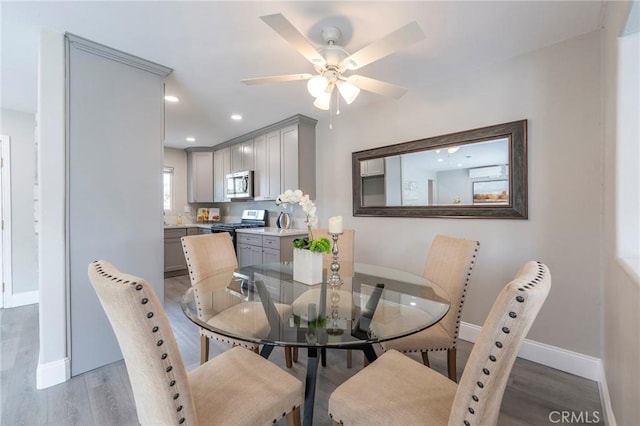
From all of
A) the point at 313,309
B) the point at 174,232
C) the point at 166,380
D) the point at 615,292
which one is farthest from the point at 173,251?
the point at 615,292

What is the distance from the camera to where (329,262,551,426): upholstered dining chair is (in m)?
0.71

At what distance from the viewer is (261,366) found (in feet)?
4.15

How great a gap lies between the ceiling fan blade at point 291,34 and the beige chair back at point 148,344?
1238 mm

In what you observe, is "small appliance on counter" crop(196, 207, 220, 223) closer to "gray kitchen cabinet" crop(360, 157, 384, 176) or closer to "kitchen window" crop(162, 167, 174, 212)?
"kitchen window" crop(162, 167, 174, 212)

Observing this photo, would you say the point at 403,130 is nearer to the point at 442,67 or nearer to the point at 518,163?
the point at 442,67

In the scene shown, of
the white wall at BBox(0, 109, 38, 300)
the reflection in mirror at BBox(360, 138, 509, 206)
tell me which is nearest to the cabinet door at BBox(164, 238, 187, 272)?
the white wall at BBox(0, 109, 38, 300)

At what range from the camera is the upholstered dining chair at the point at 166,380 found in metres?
0.77

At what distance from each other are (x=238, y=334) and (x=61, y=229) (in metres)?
1.67

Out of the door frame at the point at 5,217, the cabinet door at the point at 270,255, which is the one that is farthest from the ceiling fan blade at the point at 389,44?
the door frame at the point at 5,217

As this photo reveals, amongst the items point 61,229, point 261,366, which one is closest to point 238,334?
point 261,366

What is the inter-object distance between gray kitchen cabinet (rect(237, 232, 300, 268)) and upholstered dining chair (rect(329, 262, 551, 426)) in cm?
236

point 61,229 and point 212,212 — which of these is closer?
point 61,229

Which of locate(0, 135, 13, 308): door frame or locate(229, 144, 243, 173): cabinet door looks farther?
locate(229, 144, 243, 173): cabinet door

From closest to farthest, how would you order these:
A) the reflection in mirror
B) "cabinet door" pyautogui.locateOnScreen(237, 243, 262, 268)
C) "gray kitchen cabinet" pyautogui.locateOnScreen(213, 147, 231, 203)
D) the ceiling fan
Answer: the ceiling fan → the reflection in mirror → "cabinet door" pyautogui.locateOnScreen(237, 243, 262, 268) → "gray kitchen cabinet" pyautogui.locateOnScreen(213, 147, 231, 203)
